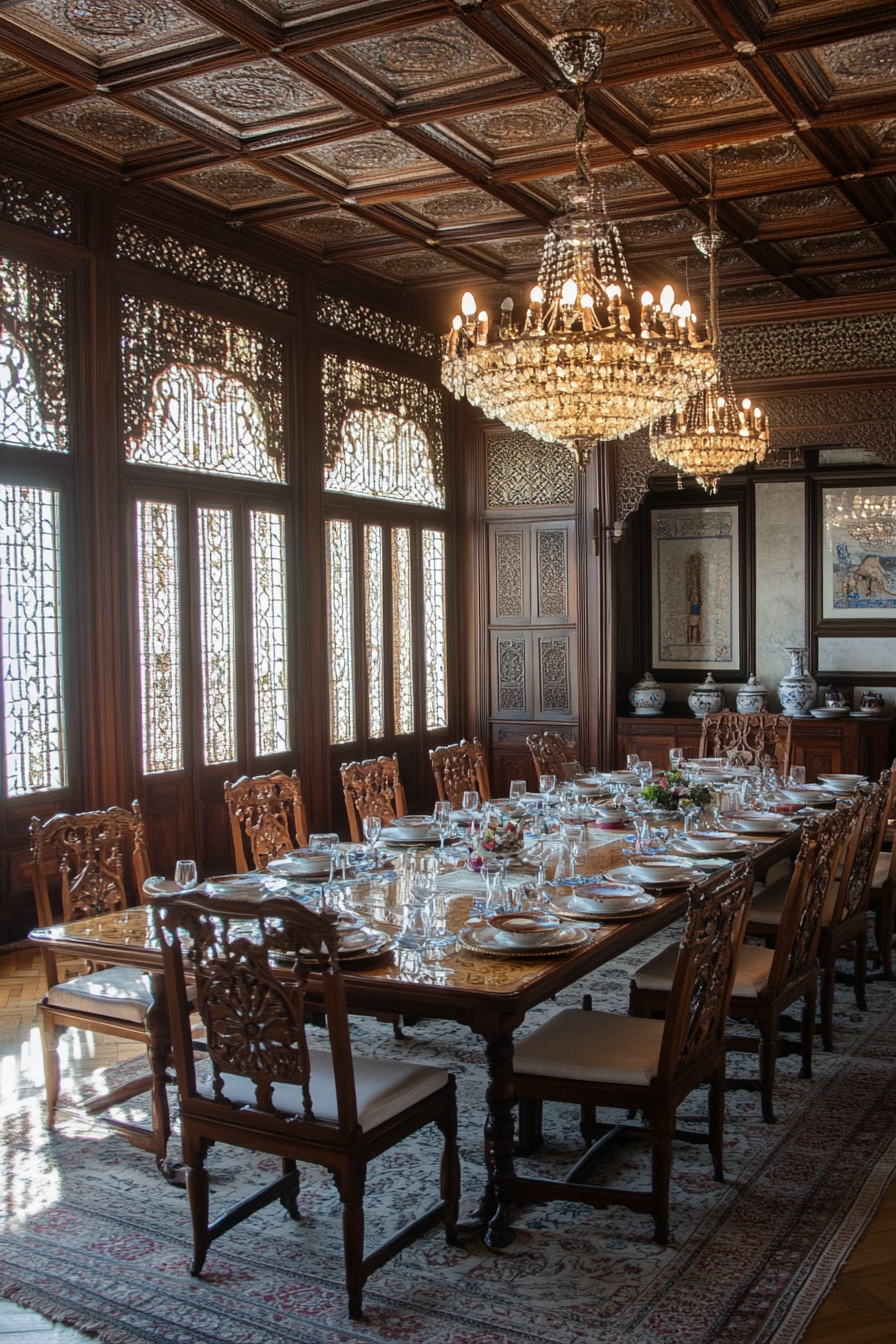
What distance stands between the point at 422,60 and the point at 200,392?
7.89ft

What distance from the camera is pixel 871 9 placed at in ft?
14.2

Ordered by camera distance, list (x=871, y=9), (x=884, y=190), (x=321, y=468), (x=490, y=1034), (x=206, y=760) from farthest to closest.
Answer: (x=321, y=468), (x=206, y=760), (x=884, y=190), (x=871, y=9), (x=490, y=1034)

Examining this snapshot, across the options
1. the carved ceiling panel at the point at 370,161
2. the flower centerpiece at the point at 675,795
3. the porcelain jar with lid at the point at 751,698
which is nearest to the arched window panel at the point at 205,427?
the carved ceiling panel at the point at 370,161

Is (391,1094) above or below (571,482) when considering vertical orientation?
below

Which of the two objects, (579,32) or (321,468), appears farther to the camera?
(321,468)

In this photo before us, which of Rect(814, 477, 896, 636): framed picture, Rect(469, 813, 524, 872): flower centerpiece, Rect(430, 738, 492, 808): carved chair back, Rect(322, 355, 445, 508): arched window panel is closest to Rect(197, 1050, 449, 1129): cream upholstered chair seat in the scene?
Rect(469, 813, 524, 872): flower centerpiece

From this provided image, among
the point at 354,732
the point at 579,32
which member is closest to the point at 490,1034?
the point at 579,32

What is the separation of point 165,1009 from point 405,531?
5.42 m

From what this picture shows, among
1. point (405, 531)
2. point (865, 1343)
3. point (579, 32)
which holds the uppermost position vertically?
point (579, 32)

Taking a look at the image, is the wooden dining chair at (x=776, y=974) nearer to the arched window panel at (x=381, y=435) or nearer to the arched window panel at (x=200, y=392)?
the arched window panel at (x=200, y=392)

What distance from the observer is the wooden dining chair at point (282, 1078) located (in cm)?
273

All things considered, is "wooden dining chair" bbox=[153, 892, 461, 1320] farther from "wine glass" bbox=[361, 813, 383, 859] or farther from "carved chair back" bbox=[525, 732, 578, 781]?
"carved chair back" bbox=[525, 732, 578, 781]

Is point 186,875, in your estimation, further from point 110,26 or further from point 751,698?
point 751,698

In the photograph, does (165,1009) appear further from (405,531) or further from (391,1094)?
(405,531)
